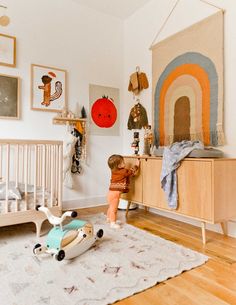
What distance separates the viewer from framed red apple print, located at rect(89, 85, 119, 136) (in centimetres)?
330

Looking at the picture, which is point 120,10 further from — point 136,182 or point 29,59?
point 136,182

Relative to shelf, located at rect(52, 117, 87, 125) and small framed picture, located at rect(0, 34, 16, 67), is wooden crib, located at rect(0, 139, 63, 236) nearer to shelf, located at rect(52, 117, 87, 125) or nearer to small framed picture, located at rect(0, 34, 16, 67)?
shelf, located at rect(52, 117, 87, 125)

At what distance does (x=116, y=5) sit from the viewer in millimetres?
3229

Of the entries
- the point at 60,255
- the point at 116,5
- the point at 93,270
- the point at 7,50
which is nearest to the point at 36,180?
the point at 60,255

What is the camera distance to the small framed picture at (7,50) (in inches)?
105

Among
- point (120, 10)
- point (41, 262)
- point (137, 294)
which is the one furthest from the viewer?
point (120, 10)

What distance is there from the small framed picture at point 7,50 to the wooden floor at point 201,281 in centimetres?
227

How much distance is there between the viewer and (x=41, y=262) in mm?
1611

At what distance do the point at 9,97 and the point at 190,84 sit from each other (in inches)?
74.3

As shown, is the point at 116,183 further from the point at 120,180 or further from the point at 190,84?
the point at 190,84

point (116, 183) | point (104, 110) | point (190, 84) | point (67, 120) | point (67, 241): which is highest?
point (190, 84)

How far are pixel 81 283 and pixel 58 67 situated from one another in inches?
96.3

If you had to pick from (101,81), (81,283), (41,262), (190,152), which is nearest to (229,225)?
(190,152)

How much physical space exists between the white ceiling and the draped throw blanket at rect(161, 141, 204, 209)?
2091 mm
